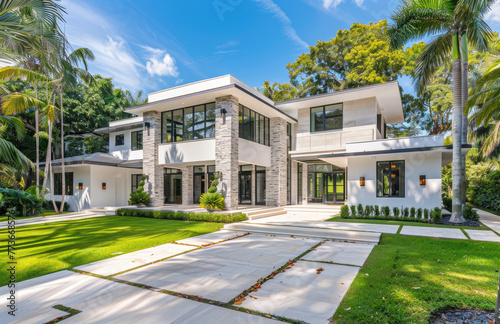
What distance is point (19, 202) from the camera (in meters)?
15.4

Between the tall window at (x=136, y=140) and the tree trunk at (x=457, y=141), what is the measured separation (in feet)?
65.9

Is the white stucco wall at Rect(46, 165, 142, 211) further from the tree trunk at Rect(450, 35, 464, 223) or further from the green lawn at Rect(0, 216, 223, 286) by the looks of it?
the tree trunk at Rect(450, 35, 464, 223)

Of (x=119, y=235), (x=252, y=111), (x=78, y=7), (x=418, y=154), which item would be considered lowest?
(x=119, y=235)

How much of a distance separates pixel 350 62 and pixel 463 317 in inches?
1048

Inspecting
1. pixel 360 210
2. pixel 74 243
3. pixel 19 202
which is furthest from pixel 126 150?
pixel 360 210

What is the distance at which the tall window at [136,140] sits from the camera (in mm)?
21109

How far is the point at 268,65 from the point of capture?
28703 millimetres

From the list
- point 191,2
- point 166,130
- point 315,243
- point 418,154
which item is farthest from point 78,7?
point 418,154

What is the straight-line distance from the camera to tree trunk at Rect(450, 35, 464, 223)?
11039mm

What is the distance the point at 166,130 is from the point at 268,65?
16.4 m

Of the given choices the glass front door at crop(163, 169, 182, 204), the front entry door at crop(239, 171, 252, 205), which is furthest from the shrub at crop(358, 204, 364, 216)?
the glass front door at crop(163, 169, 182, 204)

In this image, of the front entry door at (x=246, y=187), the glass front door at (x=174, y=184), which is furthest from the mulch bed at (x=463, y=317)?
the glass front door at (x=174, y=184)

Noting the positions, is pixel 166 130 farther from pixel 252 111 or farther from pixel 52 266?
pixel 52 266

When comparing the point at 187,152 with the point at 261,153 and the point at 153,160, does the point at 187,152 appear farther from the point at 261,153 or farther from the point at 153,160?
the point at 261,153
